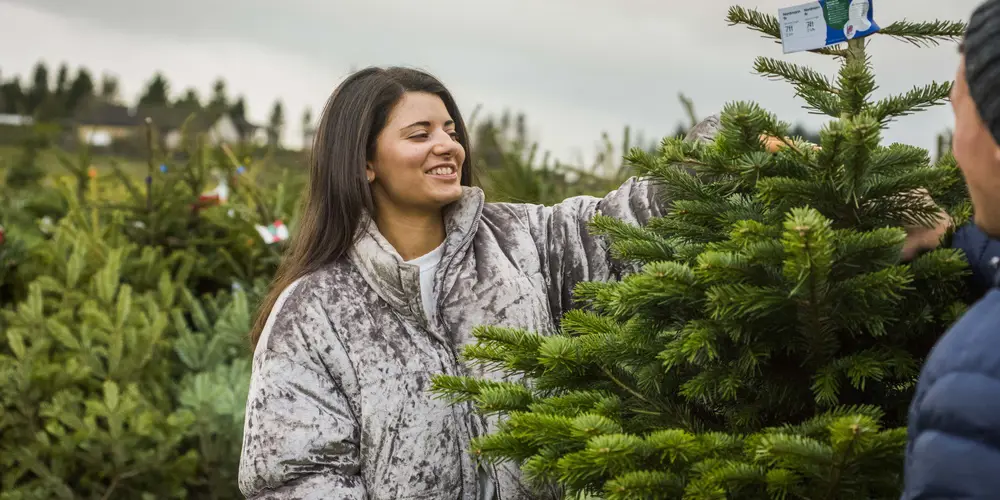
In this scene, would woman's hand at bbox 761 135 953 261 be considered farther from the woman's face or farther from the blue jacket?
the woman's face

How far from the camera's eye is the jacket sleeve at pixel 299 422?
252 cm

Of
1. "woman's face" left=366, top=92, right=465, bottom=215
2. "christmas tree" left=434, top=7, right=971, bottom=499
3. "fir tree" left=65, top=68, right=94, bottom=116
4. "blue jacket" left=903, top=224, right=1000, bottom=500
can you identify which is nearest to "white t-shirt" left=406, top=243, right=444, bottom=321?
"woman's face" left=366, top=92, right=465, bottom=215

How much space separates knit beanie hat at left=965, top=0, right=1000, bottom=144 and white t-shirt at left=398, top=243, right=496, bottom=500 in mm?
1634

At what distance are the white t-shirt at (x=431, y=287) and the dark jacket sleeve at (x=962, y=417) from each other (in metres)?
1.53

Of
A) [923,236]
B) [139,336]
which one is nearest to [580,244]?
[923,236]

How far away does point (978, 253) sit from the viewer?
A: 160 cm

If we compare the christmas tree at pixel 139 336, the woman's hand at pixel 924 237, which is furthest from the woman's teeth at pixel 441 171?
the christmas tree at pixel 139 336

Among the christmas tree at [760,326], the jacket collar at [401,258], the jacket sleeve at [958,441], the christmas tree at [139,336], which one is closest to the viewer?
the jacket sleeve at [958,441]

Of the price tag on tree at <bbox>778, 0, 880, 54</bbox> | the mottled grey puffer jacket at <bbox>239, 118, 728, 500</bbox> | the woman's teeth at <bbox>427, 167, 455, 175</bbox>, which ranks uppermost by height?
the price tag on tree at <bbox>778, 0, 880, 54</bbox>

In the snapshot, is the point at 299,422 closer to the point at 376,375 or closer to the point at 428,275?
the point at 376,375

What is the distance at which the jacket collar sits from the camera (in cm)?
263

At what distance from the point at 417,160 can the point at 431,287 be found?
0.36 meters

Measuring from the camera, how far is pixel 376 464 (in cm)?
259

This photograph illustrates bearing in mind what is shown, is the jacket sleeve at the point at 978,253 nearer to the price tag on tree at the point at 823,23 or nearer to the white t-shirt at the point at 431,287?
the price tag on tree at the point at 823,23
